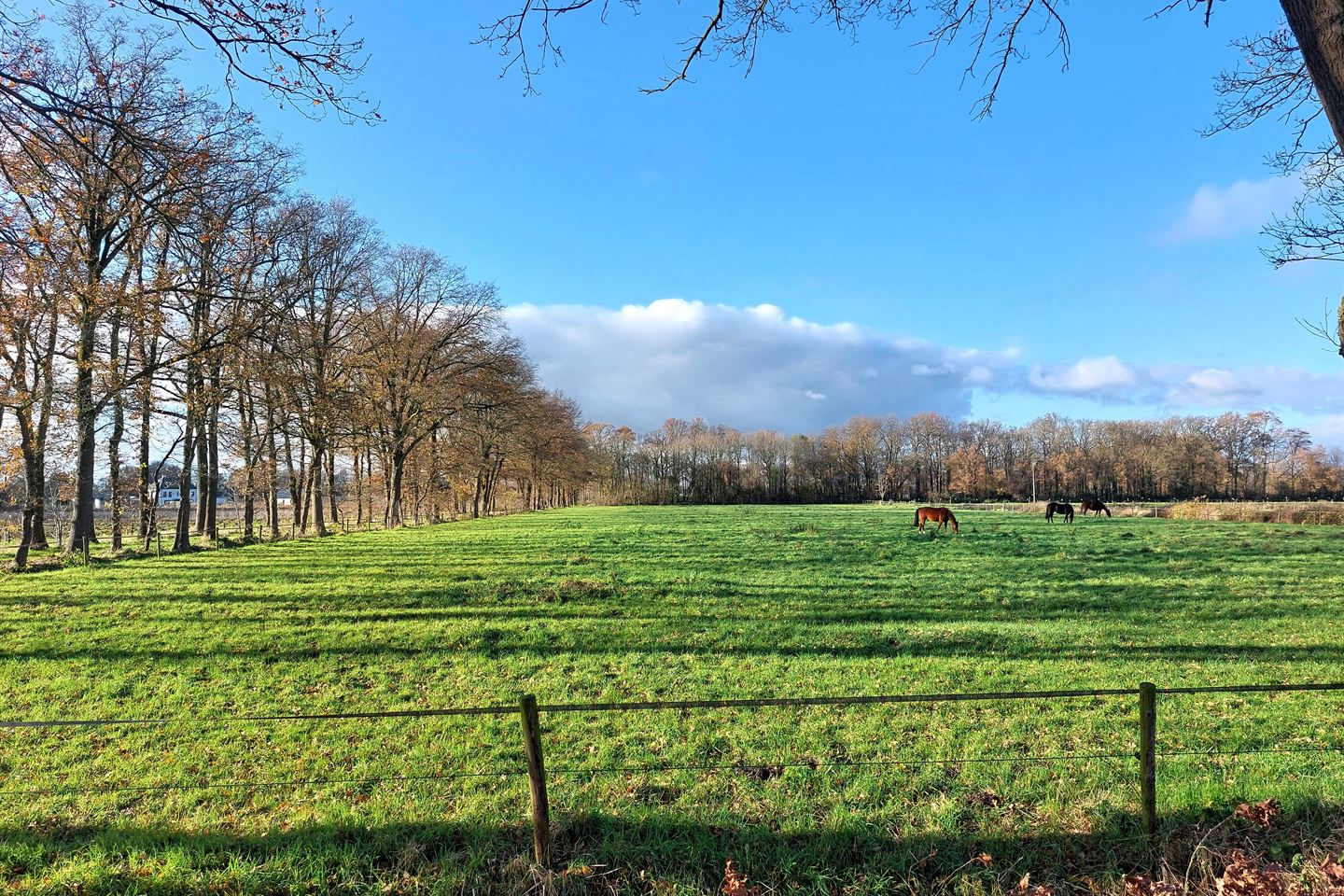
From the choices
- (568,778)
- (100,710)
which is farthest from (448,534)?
(568,778)

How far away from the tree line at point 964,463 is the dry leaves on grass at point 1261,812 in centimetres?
8927

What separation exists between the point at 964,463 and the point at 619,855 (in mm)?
118465

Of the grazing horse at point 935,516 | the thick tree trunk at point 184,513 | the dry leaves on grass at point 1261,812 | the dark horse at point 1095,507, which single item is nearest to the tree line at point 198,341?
the thick tree trunk at point 184,513

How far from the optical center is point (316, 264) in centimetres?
3281

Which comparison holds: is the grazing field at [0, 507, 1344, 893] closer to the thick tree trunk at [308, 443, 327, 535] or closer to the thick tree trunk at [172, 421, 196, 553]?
the thick tree trunk at [172, 421, 196, 553]

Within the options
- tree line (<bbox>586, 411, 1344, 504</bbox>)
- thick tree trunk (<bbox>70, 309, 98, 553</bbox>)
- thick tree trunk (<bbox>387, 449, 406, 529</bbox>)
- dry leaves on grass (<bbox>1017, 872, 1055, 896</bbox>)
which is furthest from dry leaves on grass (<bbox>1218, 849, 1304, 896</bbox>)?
tree line (<bbox>586, 411, 1344, 504</bbox>)

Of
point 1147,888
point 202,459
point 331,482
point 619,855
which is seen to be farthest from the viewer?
point 331,482

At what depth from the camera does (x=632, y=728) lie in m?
6.92

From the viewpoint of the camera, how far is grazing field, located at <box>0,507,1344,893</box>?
174 inches

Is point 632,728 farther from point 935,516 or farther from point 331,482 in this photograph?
point 331,482

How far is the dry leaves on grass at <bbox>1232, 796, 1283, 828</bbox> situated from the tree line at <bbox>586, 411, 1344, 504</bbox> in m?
89.3

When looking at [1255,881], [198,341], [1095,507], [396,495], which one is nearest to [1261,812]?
[1255,881]

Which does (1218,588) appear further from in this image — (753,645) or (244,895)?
(244,895)

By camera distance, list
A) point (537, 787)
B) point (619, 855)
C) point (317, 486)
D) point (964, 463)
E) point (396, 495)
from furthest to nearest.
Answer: point (964, 463) → point (396, 495) → point (317, 486) → point (619, 855) → point (537, 787)
